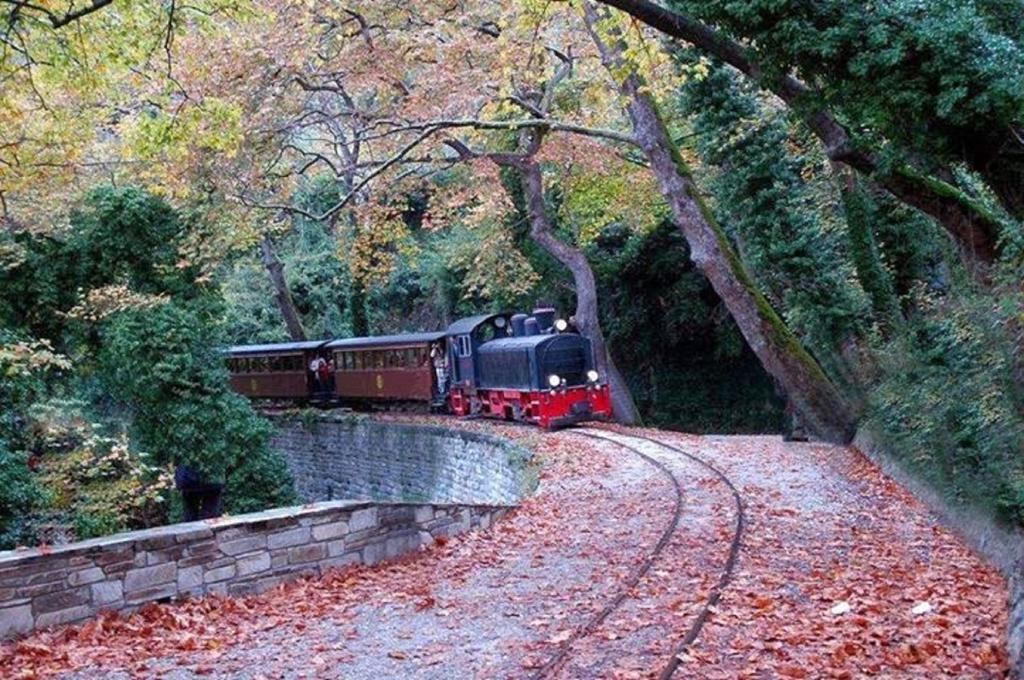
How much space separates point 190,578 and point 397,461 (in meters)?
16.0

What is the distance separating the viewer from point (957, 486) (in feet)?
30.9

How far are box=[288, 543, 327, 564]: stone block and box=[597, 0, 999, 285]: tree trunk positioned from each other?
5.76m

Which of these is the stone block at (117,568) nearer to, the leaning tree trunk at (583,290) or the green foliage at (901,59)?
the green foliage at (901,59)

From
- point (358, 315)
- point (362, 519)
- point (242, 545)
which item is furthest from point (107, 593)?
point (358, 315)

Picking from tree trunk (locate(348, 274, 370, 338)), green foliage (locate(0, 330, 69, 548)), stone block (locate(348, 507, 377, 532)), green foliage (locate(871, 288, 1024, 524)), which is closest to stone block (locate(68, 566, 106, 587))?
stone block (locate(348, 507, 377, 532))

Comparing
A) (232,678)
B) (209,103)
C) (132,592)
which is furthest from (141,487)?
(232,678)

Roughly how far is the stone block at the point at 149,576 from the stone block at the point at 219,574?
0.28 meters

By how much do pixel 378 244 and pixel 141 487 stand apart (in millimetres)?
11238

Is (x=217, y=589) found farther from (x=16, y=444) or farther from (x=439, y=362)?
(x=439, y=362)

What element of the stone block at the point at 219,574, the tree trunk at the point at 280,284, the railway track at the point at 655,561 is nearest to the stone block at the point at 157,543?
the stone block at the point at 219,574

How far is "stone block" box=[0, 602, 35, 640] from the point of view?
6039 mm

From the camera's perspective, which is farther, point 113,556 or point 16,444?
point 16,444

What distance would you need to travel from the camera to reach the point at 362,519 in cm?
839

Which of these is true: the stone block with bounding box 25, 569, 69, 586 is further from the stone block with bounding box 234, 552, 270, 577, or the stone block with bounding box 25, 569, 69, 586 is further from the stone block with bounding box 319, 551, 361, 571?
the stone block with bounding box 319, 551, 361, 571
